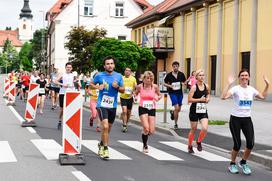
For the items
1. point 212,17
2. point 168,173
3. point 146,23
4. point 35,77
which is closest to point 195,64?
point 212,17

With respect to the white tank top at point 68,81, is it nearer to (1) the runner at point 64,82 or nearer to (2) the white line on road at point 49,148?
(1) the runner at point 64,82

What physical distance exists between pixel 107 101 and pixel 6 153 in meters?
2.11

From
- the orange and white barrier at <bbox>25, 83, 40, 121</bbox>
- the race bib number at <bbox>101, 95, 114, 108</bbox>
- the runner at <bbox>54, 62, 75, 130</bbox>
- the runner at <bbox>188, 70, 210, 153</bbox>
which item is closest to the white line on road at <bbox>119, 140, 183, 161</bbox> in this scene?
the runner at <bbox>188, 70, 210, 153</bbox>

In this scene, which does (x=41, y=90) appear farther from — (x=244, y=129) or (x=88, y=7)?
(x=88, y=7)

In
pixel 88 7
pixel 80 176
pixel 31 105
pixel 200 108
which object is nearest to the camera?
pixel 80 176

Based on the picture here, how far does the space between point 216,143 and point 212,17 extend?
25471 millimetres

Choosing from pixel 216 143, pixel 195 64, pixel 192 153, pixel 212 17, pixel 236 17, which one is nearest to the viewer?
pixel 192 153

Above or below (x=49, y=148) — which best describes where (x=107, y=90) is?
above

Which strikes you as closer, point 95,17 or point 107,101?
point 107,101

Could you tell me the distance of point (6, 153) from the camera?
10.0 meters

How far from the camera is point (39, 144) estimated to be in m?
11.4

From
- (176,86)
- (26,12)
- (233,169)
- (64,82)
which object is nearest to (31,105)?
(64,82)

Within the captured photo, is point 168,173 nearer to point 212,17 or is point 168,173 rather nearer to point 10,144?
point 10,144

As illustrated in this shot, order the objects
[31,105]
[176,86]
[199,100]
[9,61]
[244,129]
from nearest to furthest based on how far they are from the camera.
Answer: [244,129] < [199,100] < [176,86] < [31,105] < [9,61]
